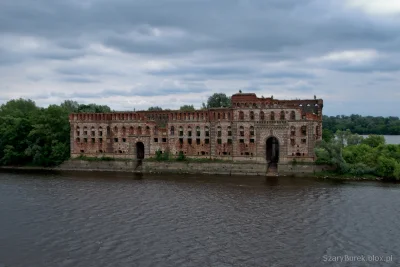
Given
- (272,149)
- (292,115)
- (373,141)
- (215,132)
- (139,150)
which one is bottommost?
(139,150)

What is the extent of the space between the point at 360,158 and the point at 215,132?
1001 inches

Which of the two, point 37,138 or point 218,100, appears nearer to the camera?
point 37,138

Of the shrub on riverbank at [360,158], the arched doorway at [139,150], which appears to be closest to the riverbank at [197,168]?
the shrub on riverbank at [360,158]

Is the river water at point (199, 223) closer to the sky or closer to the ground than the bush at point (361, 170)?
closer to the ground

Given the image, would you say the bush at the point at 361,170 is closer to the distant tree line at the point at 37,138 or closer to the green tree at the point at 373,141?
the green tree at the point at 373,141

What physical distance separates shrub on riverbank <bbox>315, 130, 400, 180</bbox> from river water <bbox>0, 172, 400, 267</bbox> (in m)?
4.27

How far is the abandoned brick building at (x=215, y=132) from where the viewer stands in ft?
235

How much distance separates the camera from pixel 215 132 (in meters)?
76.2

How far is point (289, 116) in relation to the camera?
71500 mm

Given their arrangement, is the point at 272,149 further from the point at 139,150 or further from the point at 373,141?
the point at 139,150

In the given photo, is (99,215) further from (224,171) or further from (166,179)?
(224,171)

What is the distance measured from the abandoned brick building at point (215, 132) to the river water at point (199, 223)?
10146 millimetres

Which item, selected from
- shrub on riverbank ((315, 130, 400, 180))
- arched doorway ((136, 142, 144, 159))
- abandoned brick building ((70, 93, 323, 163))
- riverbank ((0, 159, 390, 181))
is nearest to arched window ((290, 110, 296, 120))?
abandoned brick building ((70, 93, 323, 163))

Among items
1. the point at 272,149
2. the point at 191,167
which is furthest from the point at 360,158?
the point at 191,167
